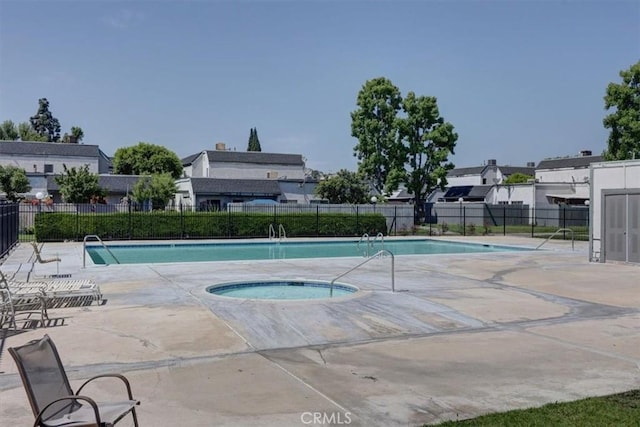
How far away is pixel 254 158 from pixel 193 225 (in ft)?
97.7

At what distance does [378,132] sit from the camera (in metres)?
50.7

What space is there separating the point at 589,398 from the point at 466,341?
249 cm

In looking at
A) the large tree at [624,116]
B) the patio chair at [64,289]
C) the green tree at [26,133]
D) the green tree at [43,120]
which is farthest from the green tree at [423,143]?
the green tree at [43,120]

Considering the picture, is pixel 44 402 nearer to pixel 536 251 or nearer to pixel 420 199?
pixel 536 251

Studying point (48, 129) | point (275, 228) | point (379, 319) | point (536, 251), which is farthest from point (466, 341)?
point (48, 129)

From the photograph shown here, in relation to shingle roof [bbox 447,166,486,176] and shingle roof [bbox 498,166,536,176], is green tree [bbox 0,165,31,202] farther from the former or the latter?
shingle roof [bbox 498,166,536,176]

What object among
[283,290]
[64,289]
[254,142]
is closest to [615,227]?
[283,290]

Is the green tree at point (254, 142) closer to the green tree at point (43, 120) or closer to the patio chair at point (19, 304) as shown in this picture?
the green tree at point (43, 120)

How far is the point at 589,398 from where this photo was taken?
5.42 m

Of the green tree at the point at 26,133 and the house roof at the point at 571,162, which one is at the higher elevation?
the green tree at the point at 26,133

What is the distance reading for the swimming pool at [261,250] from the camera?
23.1 meters

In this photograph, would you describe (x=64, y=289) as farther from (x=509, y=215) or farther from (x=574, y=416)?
(x=509, y=215)

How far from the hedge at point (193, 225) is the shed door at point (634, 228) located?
57.7ft

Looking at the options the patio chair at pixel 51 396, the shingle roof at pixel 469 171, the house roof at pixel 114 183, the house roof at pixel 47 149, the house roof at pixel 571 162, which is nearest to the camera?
the patio chair at pixel 51 396
